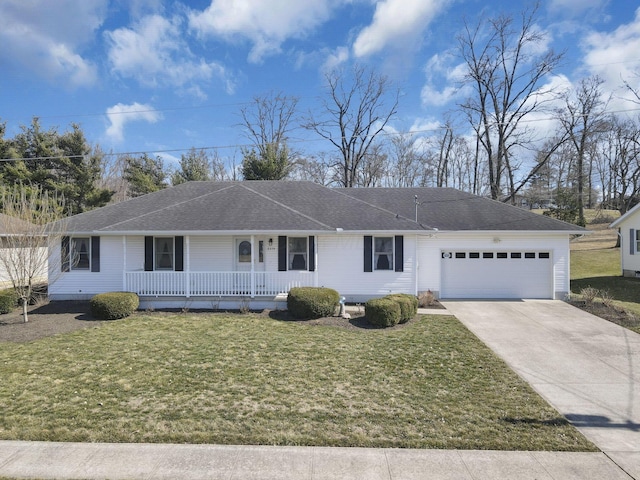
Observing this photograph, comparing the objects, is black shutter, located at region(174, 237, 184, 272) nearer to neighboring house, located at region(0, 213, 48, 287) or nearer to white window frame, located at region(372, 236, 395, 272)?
neighboring house, located at region(0, 213, 48, 287)

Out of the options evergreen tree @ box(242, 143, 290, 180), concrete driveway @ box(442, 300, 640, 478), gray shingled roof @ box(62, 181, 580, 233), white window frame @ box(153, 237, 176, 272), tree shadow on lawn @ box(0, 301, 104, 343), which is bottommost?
concrete driveway @ box(442, 300, 640, 478)

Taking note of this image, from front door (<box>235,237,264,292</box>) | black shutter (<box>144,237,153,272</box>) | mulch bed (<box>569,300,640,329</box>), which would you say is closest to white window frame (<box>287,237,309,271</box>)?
front door (<box>235,237,264,292</box>)

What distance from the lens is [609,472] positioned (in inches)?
169

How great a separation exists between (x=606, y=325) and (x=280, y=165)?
22.4 m

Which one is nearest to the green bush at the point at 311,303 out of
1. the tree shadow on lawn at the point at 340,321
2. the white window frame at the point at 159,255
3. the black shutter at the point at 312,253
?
the tree shadow on lawn at the point at 340,321

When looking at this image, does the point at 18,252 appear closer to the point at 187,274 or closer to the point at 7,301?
the point at 7,301

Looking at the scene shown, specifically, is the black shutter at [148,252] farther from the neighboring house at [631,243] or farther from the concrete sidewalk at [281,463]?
the neighboring house at [631,243]

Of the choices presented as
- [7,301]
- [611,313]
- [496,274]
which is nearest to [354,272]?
[496,274]

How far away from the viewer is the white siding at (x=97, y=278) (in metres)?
14.1

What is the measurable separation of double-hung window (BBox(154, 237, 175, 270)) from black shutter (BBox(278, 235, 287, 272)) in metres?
4.09

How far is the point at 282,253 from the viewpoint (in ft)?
45.3

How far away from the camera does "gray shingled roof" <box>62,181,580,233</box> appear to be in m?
13.3

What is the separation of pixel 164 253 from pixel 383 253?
329 inches

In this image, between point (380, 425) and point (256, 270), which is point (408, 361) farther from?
point (256, 270)
